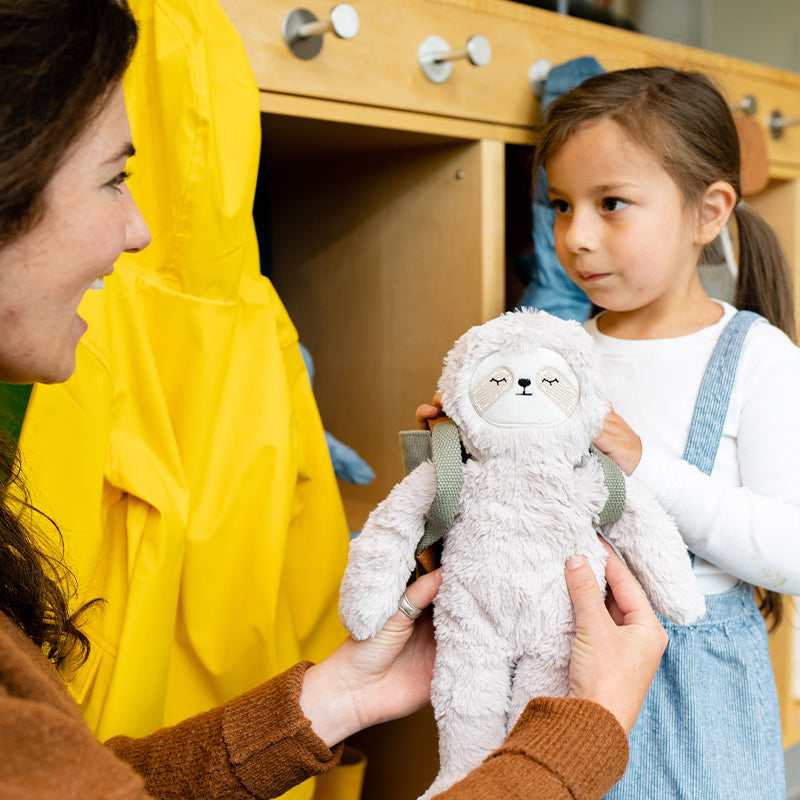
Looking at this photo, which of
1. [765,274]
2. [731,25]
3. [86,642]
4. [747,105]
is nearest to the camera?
[86,642]

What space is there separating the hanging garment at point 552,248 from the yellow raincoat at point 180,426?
0.36 m

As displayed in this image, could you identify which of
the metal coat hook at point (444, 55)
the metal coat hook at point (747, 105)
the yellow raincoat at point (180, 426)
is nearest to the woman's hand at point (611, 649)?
the yellow raincoat at point (180, 426)

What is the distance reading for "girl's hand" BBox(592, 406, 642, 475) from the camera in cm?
71

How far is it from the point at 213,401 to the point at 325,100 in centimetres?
33

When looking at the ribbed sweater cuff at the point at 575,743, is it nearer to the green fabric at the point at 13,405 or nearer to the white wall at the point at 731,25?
the green fabric at the point at 13,405

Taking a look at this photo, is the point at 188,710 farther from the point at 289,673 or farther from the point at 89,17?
the point at 89,17

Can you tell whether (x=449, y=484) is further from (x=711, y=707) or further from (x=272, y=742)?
(x=711, y=707)

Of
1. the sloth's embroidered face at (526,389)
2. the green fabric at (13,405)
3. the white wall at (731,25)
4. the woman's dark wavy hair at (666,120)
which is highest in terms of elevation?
the white wall at (731,25)

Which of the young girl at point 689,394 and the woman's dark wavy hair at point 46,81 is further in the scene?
the young girl at point 689,394

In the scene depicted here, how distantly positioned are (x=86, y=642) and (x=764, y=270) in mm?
843

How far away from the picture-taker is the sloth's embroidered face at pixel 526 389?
0.61 m

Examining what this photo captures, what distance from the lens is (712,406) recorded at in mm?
790

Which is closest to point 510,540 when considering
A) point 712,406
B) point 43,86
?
point 712,406

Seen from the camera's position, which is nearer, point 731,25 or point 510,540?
point 510,540
